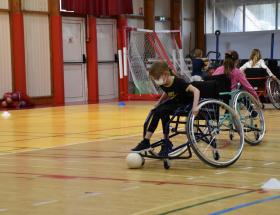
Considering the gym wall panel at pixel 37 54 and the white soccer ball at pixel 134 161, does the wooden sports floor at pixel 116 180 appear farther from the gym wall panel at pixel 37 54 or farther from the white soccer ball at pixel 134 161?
the gym wall panel at pixel 37 54

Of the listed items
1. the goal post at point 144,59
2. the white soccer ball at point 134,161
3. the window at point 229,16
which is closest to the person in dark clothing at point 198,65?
the goal post at point 144,59

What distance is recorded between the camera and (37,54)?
15031mm

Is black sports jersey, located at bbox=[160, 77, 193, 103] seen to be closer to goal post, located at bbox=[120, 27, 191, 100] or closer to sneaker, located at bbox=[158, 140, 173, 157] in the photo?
sneaker, located at bbox=[158, 140, 173, 157]

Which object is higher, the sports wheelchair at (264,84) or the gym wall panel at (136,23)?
the gym wall panel at (136,23)

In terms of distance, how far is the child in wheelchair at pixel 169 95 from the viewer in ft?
15.6

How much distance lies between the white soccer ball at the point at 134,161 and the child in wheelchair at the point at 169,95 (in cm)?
6

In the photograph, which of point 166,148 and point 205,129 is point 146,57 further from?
point 166,148

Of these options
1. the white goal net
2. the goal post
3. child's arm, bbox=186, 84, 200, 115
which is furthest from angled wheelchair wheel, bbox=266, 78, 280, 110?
child's arm, bbox=186, 84, 200, 115

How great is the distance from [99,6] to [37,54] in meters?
2.30

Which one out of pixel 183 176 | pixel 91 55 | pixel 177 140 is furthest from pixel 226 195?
pixel 91 55

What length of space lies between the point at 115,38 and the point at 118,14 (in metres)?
1.01

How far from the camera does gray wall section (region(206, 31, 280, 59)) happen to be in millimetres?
19500

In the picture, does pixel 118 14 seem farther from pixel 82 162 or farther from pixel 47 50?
pixel 82 162

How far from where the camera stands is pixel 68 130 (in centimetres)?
816
